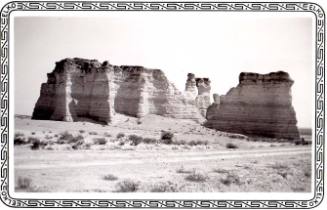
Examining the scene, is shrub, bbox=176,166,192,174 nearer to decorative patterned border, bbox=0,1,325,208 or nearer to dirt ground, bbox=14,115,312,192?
dirt ground, bbox=14,115,312,192

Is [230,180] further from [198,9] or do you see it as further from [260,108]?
[260,108]

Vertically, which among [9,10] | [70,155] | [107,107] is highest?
[9,10]

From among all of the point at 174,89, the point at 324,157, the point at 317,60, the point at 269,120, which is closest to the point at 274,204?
the point at 324,157

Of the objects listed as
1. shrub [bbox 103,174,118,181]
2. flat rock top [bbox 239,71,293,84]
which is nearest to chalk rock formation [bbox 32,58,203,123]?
flat rock top [bbox 239,71,293,84]

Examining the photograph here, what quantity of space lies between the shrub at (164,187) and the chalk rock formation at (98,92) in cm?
1411

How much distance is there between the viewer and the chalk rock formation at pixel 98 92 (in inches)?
963

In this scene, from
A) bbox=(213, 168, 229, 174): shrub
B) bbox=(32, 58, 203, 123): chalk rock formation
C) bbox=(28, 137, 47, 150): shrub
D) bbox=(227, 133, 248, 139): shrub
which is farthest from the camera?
bbox=(32, 58, 203, 123): chalk rock formation

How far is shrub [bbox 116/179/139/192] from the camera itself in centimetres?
1006

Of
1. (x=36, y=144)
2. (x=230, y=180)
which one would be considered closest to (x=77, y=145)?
(x=36, y=144)

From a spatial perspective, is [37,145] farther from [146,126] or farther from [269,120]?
[269,120]

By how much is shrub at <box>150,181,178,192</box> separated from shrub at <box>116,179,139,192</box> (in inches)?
17.8

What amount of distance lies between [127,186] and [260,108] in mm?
15796

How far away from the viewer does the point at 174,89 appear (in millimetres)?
A: 30719

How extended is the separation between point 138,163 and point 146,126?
12863mm
